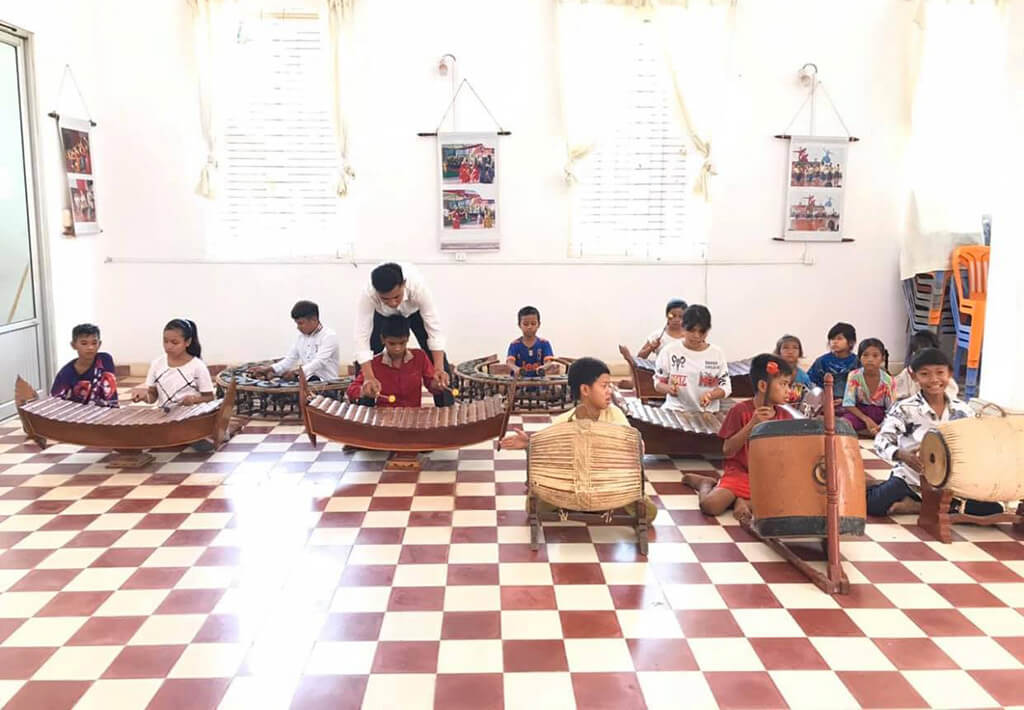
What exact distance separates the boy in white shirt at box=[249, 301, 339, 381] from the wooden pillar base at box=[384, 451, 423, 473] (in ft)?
5.74

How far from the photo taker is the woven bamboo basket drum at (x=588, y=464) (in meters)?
4.78

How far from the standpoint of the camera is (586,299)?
32.4ft

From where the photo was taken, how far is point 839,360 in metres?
7.58

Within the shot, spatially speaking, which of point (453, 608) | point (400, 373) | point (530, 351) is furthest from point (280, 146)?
point (453, 608)

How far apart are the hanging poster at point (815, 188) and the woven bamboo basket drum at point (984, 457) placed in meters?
5.27

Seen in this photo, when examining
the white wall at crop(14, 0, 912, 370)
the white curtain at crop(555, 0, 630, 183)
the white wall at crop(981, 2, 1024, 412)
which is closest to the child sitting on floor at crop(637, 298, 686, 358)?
the white wall at crop(14, 0, 912, 370)

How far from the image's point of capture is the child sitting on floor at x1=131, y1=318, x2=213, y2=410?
6.67 metres

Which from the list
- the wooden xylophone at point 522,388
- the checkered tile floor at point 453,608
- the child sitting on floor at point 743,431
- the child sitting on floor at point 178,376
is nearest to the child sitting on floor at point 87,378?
the child sitting on floor at point 178,376

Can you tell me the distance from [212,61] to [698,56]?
5.05m

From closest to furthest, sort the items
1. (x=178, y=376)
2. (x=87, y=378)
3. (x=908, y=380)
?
(x=178, y=376)
(x=87, y=378)
(x=908, y=380)

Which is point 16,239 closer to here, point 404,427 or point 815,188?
point 404,427

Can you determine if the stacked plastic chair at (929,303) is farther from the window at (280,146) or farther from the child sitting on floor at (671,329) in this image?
the window at (280,146)

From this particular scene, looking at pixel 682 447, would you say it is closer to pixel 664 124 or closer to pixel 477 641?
pixel 477 641

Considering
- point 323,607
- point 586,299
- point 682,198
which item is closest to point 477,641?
point 323,607
